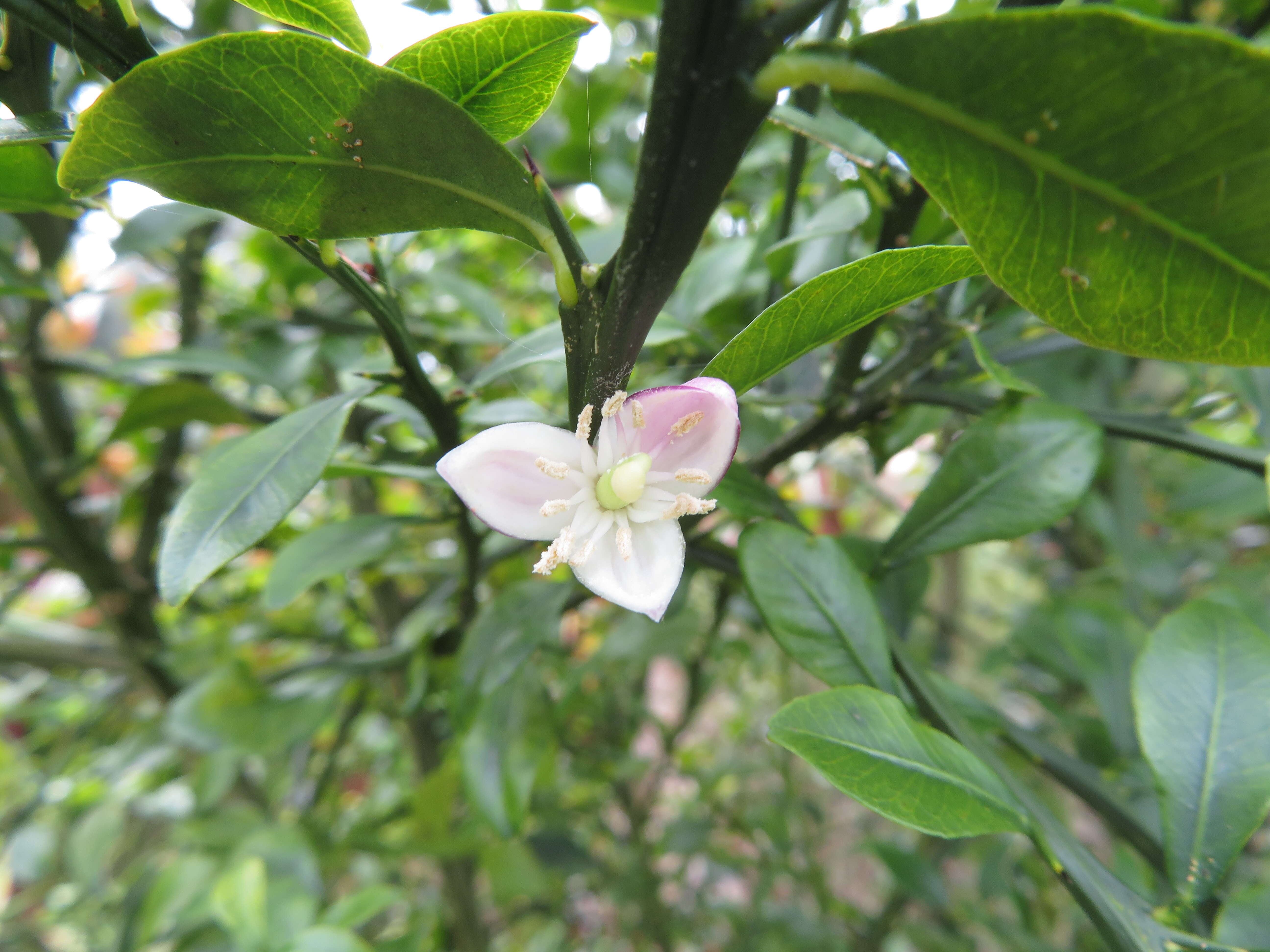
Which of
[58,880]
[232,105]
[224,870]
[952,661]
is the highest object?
[232,105]

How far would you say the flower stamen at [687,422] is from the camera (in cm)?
31

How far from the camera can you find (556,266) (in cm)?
26

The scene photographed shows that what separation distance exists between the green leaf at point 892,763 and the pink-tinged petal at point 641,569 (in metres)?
0.07

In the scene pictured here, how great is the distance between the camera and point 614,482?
1.02 ft

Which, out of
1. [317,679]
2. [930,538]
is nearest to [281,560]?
[317,679]

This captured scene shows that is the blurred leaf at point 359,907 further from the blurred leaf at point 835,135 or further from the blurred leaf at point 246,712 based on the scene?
the blurred leaf at point 835,135

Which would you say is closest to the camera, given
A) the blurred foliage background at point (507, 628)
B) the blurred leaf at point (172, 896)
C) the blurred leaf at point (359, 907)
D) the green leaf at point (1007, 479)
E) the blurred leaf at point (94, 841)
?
the green leaf at point (1007, 479)

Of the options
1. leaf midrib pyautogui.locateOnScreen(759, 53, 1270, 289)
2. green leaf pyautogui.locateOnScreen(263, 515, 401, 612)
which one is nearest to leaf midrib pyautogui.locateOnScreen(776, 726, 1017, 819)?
leaf midrib pyautogui.locateOnScreen(759, 53, 1270, 289)

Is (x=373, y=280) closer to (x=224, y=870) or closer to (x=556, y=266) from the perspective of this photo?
(x=556, y=266)

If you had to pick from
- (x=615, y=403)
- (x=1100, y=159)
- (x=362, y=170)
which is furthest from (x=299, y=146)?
(x=1100, y=159)

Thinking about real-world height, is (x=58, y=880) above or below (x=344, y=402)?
below

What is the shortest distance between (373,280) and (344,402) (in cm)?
6

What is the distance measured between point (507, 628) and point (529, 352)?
22cm

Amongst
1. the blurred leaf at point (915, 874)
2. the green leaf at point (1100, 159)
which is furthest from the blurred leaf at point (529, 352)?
the blurred leaf at point (915, 874)
